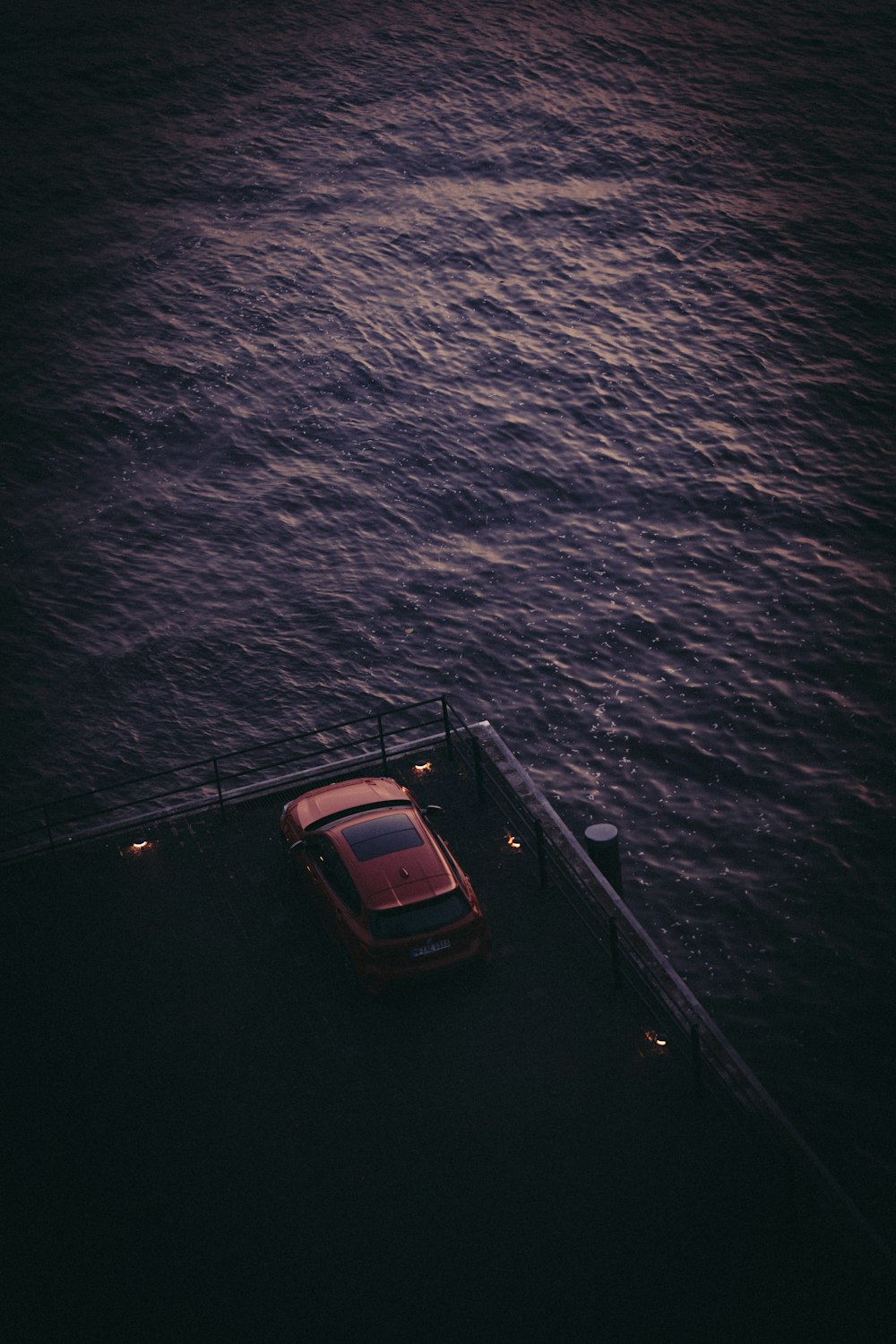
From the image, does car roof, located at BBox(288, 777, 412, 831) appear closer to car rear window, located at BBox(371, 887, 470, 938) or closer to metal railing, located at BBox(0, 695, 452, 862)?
car rear window, located at BBox(371, 887, 470, 938)

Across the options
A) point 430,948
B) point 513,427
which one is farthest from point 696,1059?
point 513,427

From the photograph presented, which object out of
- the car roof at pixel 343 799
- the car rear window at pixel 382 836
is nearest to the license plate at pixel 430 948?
the car rear window at pixel 382 836

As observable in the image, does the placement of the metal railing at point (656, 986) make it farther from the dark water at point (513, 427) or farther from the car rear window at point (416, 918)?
the dark water at point (513, 427)

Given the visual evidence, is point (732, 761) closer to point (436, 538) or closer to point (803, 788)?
point (803, 788)

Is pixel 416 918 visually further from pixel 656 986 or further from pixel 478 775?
pixel 478 775

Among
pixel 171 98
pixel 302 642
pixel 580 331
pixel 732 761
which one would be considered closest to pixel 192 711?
pixel 302 642
